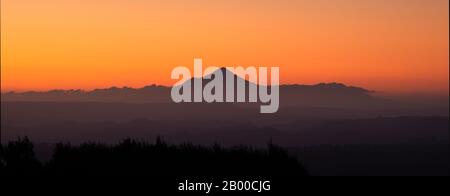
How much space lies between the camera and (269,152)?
2659 centimetres

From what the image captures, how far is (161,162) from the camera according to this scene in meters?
25.2

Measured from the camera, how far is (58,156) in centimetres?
2677

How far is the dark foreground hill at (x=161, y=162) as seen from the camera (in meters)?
24.7

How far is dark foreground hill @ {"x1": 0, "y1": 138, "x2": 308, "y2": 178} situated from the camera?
24.7 m
